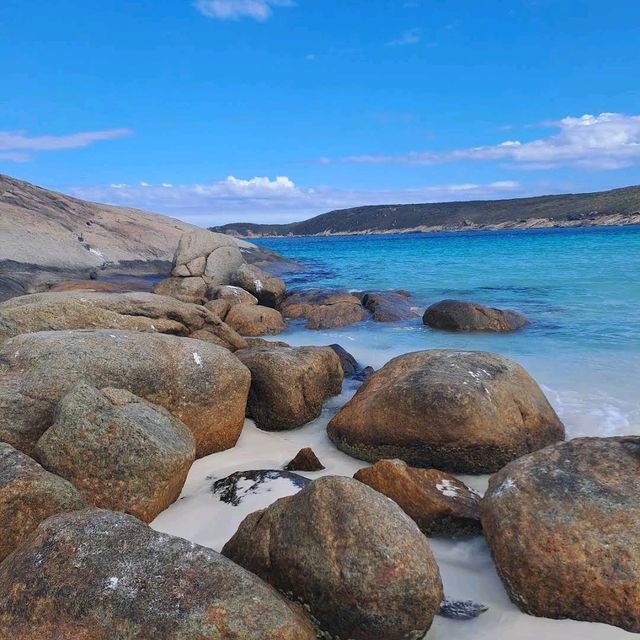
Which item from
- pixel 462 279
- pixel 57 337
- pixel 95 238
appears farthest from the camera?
pixel 462 279

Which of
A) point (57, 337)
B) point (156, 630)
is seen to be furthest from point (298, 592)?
point (57, 337)

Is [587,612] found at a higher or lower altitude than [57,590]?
lower

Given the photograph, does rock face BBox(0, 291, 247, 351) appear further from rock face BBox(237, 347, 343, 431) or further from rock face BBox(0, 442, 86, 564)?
rock face BBox(0, 442, 86, 564)

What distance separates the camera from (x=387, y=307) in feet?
60.7

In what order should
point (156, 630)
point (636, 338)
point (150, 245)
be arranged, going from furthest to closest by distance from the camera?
1. point (150, 245)
2. point (636, 338)
3. point (156, 630)

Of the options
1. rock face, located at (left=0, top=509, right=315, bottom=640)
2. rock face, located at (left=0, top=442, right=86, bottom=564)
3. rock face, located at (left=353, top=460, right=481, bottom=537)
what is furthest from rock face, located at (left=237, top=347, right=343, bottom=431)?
rock face, located at (left=0, top=509, right=315, bottom=640)

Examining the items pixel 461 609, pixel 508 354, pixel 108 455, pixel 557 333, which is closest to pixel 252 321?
pixel 508 354

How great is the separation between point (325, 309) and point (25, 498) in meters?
14.1

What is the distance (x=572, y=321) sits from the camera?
54.0 ft

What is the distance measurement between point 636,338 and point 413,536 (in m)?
11.9

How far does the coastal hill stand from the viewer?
111875 millimetres

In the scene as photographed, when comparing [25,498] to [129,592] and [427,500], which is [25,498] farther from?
[427,500]

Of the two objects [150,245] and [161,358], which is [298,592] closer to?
[161,358]

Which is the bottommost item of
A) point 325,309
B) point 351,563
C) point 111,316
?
point 325,309
